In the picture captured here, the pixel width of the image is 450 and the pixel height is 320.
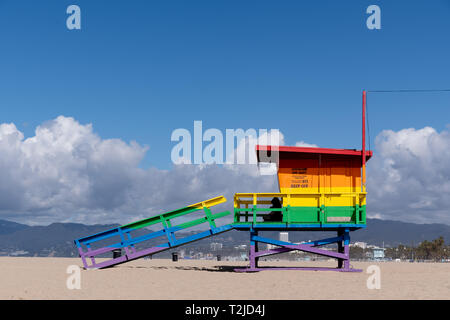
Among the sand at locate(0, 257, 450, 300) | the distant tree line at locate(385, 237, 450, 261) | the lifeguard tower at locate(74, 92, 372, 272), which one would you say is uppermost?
the lifeguard tower at locate(74, 92, 372, 272)

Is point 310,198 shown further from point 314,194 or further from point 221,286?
point 221,286

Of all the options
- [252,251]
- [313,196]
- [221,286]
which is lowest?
[221,286]

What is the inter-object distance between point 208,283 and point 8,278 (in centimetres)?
739

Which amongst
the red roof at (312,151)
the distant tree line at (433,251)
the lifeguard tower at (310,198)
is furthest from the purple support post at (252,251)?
the distant tree line at (433,251)

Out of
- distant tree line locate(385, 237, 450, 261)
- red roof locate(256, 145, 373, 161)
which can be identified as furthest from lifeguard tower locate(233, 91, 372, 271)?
distant tree line locate(385, 237, 450, 261)

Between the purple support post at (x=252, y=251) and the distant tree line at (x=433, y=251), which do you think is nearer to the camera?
the purple support post at (x=252, y=251)

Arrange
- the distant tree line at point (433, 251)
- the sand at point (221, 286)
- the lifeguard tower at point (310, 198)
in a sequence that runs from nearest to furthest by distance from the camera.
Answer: the sand at point (221, 286) < the lifeguard tower at point (310, 198) < the distant tree line at point (433, 251)

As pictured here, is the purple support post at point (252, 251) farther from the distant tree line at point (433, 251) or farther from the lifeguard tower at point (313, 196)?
the distant tree line at point (433, 251)

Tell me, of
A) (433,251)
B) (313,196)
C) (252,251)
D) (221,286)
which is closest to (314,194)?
(313,196)

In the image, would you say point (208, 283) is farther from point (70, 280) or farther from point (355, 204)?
point (355, 204)

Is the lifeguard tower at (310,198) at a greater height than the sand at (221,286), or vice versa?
the lifeguard tower at (310,198)

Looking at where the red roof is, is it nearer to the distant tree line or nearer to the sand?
the sand
